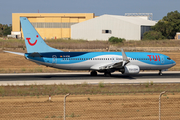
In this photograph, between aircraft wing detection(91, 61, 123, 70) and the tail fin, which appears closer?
aircraft wing detection(91, 61, 123, 70)

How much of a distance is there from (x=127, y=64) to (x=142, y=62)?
2.27 meters

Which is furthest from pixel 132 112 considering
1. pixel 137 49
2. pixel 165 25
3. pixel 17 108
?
pixel 165 25

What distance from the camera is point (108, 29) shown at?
98625 mm

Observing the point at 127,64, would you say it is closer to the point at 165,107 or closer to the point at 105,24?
the point at 165,107

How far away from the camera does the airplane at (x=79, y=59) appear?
3522 cm

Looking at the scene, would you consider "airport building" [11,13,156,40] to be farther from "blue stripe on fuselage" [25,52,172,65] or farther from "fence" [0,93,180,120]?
"fence" [0,93,180,120]

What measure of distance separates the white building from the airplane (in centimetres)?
5852

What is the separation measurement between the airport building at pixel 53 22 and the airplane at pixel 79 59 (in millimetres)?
85524

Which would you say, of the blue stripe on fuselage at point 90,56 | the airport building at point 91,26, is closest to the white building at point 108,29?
the airport building at point 91,26

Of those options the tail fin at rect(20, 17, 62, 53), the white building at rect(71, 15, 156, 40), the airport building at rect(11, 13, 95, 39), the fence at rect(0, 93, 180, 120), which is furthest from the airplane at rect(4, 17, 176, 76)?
the airport building at rect(11, 13, 95, 39)

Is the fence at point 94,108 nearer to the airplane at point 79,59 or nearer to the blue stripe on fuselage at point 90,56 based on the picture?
the airplane at point 79,59

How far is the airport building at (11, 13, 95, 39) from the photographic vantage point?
12125 cm

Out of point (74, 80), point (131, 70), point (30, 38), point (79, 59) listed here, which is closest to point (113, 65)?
point (131, 70)

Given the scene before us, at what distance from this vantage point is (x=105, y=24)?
98750 millimetres
